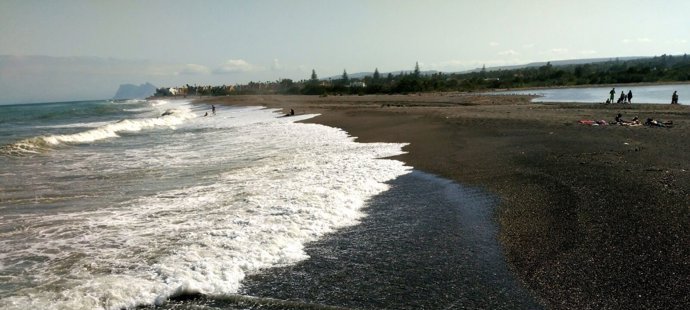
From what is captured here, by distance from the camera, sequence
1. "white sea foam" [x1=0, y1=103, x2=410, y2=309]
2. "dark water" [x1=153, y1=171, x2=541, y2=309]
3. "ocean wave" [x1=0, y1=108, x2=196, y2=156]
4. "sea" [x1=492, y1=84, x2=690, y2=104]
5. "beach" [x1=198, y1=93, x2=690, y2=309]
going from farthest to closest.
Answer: "sea" [x1=492, y1=84, x2=690, y2=104] → "ocean wave" [x1=0, y1=108, x2=196, y2=156] → "white sea foam" [x1=0, y1=103, x2=410, y2=309] → "beach" [x1=198, y1=93, x2=690, y2=309] → "dark water" [x1=153, y1=171, x2=541, y2=309]

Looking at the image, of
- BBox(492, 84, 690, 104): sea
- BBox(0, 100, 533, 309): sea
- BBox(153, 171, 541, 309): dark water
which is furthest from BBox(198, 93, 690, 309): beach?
BBox(492, 84, 690, 104): sea

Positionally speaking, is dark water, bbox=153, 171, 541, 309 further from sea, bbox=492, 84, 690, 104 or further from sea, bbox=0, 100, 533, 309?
sea, bbox=492, 84, 690, 104

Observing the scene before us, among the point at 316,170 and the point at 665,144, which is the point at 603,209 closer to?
the point at 316,170

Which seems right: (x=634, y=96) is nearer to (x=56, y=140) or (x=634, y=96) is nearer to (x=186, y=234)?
(x=186, y=234)

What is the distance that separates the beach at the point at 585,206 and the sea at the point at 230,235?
0.46 m

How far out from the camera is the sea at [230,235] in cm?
523

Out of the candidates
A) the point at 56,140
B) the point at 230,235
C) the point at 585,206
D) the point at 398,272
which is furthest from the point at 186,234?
the point at 56,140

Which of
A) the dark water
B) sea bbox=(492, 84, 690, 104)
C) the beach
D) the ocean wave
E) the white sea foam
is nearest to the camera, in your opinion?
the dark water

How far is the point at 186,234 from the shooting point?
23.9 feet

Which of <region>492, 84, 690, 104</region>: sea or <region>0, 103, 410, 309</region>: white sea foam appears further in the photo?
<region>492, 84, 690, 104</region>: sea

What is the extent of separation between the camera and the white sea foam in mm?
5363

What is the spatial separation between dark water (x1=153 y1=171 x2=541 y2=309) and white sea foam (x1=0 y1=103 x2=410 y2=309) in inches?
13.7

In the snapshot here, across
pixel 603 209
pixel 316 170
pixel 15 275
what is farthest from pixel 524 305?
pixel 316 170

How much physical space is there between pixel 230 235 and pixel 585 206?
6.76 meters
